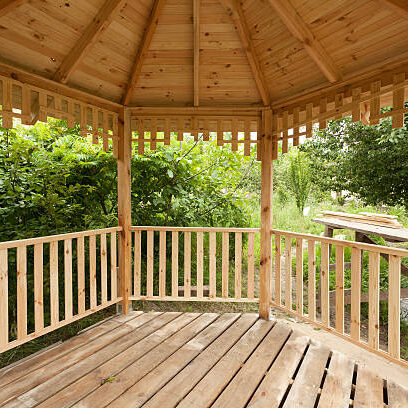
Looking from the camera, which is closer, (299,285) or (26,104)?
(26,104)

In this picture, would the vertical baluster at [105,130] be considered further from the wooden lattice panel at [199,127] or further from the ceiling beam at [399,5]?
the ceiling beam at [399,5]

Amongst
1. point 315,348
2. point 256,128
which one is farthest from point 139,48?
point 315,348

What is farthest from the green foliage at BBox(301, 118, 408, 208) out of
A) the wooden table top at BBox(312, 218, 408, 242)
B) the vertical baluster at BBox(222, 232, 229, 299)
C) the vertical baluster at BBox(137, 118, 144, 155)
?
the vertical baluster at BBox(137, 118, 144, 155)

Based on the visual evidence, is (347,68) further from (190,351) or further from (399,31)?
(190,351)

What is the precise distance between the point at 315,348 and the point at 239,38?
296cm

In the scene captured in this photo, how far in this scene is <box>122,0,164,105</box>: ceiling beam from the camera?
2.28 metres

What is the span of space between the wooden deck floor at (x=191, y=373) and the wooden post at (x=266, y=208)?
0.38 meters

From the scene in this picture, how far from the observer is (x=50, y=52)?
7.71 feet

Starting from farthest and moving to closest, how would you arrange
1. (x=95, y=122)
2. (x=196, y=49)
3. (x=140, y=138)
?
(x=140, y=138) → (x=95, y=122) → (x=196, y=49)

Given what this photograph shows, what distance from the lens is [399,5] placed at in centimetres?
170

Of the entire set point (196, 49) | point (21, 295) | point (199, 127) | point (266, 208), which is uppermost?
point (196, 49)

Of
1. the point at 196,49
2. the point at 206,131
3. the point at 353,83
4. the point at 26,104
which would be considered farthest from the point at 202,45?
the point at 26,104

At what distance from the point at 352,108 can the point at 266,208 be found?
1.30 m

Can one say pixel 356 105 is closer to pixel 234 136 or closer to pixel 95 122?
pixel 234 136
